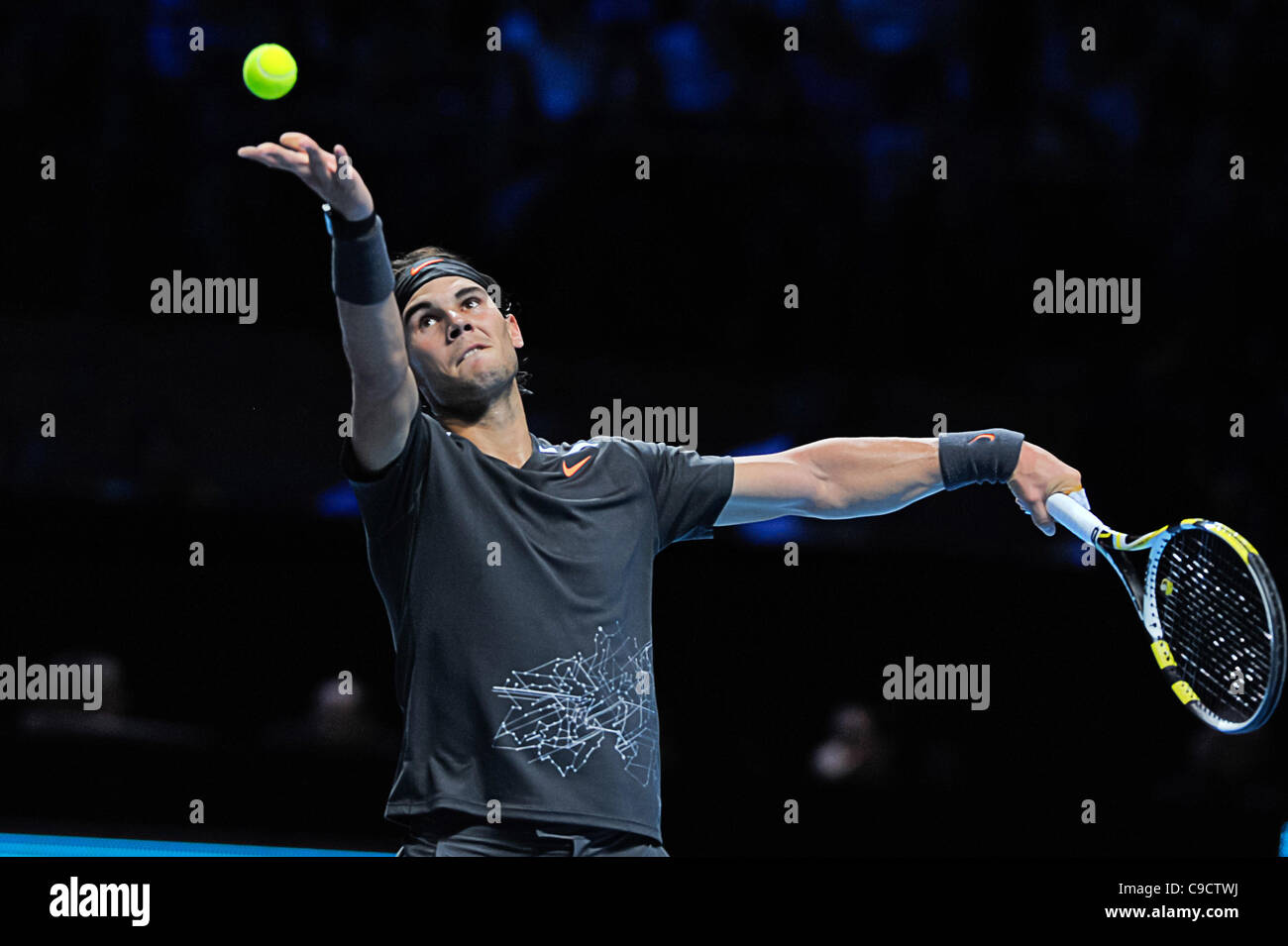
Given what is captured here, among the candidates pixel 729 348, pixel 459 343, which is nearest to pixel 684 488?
pixel 459 343

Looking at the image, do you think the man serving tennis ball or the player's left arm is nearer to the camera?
the man serving tennis ball

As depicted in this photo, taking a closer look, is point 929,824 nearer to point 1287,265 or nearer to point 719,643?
point 719,643

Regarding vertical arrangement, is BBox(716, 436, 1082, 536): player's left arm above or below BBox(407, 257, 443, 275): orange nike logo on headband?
below

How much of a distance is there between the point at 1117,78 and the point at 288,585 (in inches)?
149

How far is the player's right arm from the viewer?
2537 millimetres

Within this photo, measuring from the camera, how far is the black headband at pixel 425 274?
10.4ft

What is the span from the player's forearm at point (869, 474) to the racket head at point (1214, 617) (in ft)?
1.58

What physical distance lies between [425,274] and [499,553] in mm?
722

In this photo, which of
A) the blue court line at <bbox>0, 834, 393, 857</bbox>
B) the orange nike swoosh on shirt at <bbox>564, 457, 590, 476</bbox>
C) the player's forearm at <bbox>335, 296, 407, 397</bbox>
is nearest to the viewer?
the player's forearm at <bbox>335, 296, 407, 397</bbox>

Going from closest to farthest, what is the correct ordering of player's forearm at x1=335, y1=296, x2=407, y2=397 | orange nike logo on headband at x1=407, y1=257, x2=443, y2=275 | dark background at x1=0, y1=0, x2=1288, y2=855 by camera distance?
player's forearm at x1=335, y1=296, x2=407, y2=397 → orange nike logo on headband at x1=407, y1=257, x2=443, y2=275 → dark background at x1=0, y1=0, x2=1288, y2=855

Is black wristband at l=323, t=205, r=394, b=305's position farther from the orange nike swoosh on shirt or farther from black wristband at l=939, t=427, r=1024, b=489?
black wristband at l=939, t=427, r=1024, b=489

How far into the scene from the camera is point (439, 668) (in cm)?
268

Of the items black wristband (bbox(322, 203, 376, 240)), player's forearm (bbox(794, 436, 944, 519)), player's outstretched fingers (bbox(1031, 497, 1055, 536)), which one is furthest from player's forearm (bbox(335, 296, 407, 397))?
player's outstretched fingers (bbox(1031, 497, 1055, 536))

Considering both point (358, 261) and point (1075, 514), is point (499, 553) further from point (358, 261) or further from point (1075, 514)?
point (1075, 514)
